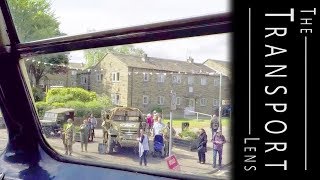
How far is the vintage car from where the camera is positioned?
1.68 m

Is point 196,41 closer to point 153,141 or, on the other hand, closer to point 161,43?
point 161,43

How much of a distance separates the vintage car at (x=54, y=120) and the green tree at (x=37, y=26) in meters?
0.18

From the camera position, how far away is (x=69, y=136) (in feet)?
5.67

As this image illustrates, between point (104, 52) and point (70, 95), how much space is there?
13.2 inches

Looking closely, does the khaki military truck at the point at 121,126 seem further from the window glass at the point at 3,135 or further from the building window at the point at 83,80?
the window glass at the point at 3,135

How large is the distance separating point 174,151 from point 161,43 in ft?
1.41

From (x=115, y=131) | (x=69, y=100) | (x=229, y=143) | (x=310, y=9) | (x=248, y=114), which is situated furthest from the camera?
(x=69, y=100)

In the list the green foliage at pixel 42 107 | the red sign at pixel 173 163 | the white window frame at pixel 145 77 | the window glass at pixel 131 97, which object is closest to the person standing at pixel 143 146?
the window glass at pixel 131 97

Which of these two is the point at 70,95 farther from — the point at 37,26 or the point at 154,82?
the point at 154,82

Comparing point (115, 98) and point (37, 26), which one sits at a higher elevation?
Answer: point (37, 26)

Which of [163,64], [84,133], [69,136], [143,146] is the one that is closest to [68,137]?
[69,136]

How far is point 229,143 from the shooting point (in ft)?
3.55

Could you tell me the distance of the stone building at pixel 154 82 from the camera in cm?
118

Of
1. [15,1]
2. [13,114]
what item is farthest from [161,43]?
[13,114]
